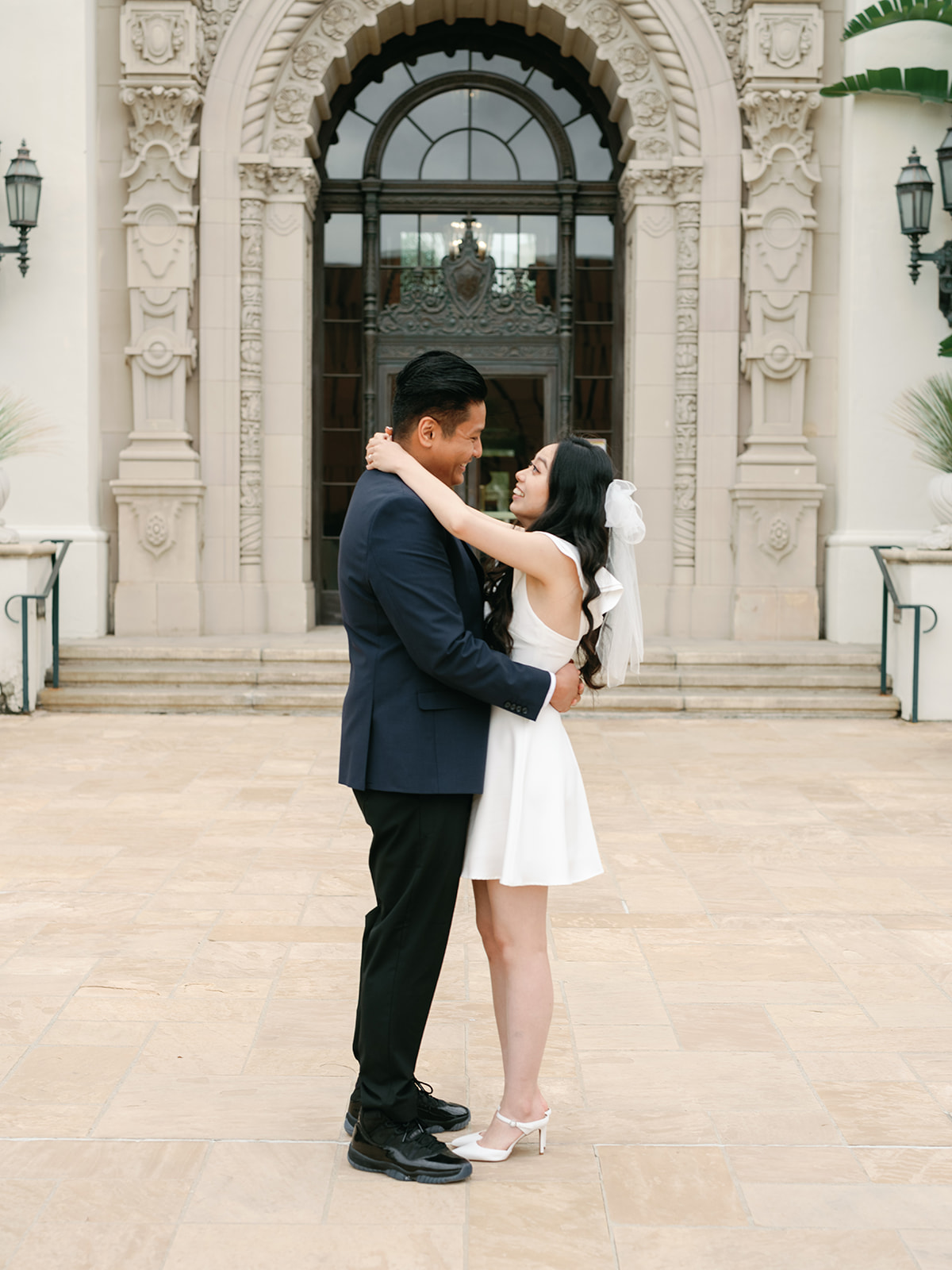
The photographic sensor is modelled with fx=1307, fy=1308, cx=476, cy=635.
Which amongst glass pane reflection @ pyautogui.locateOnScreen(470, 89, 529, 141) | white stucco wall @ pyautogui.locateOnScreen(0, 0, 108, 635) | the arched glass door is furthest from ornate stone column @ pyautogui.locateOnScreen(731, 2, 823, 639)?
white stucco wall @ pyautogui.locateOnScreen(0, 0, 108, 635)

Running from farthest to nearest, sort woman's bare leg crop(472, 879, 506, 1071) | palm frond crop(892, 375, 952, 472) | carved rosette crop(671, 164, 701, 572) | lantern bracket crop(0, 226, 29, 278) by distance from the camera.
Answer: carved rosette crop(671, 164, 701, 572)
lantern bracket crop(0, 226, 29, 278)
palm frond crop(892, 375, 952, 472)
woman's bare leg crop(472, 879, 506, 1071)

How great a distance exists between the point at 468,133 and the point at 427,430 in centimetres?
1172

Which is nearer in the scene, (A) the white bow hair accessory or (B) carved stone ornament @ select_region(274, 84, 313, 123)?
(A) the white bow hair accessory

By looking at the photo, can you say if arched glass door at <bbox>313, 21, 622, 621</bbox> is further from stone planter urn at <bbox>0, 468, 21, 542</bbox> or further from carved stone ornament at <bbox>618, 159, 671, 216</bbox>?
stone planter urn at <bbox>0, 468, 21, 542</bbox>

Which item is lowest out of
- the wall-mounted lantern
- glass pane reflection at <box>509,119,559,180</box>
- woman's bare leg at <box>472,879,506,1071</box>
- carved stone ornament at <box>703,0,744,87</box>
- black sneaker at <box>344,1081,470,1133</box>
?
black sneaker at <box>344,1081,470,1133</box>

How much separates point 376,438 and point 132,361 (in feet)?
32.8

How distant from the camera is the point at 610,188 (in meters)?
13.7

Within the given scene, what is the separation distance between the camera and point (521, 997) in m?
3.14

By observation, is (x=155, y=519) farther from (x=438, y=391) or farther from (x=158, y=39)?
(x=438, y=391)

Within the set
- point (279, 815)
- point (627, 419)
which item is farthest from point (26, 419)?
point (279, 815)

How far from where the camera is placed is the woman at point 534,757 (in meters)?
3.06

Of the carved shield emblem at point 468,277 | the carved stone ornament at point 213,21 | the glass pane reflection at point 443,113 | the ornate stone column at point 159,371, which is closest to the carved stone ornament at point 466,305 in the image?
the carved shield emblem at point 468,277

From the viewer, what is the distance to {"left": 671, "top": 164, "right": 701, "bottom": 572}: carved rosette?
12.7m

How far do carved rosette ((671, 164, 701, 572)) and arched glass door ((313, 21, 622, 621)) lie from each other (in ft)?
4.02
